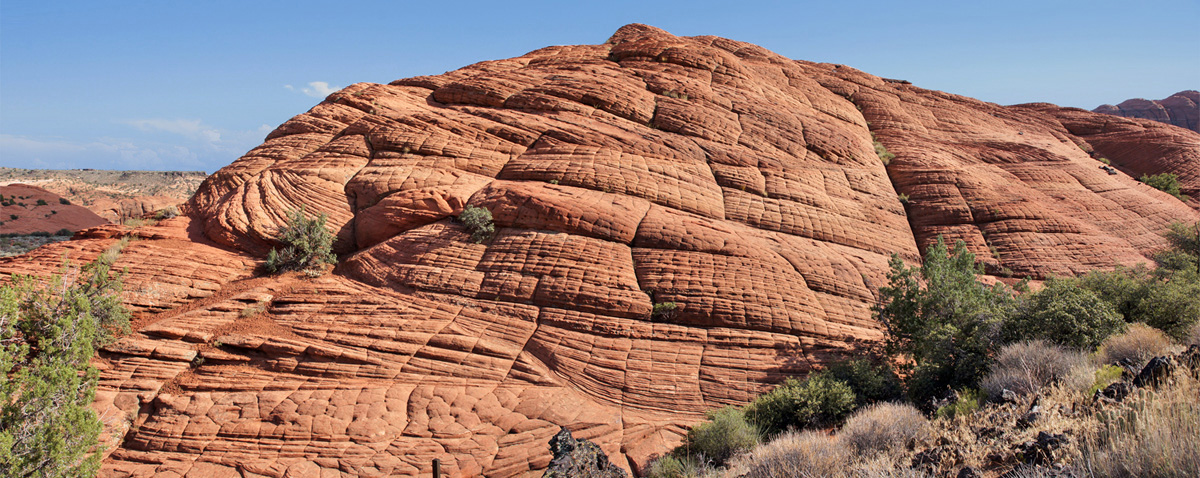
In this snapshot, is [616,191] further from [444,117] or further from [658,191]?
[444,117]

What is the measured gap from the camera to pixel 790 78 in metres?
30.9

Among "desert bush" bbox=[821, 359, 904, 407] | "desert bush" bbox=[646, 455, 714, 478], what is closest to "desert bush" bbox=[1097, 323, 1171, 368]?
"desert bush" bbox=[821, 359, 904, 407]

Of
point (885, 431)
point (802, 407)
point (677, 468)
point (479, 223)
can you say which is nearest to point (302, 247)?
point (479, 223)

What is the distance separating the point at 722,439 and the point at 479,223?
396 inches

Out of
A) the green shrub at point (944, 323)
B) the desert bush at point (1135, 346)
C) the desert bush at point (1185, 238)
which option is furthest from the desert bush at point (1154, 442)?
the desert bush at point (1185, 238)

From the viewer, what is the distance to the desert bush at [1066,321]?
1066 cm

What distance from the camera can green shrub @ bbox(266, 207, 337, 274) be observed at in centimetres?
1766

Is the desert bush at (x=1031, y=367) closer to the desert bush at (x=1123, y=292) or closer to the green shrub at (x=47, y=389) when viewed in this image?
the desert bush at (x=1123, y=292)

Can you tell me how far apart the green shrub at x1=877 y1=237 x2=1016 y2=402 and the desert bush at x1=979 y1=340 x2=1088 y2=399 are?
113cm

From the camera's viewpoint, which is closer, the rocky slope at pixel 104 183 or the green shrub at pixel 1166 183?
the green shrub at pixel 1166 183

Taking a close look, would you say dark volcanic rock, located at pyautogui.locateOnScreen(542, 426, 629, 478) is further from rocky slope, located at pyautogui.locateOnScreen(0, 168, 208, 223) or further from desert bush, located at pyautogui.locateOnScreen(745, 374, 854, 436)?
rocky slope, located at pyautogui.locateOnScreen(0, 168, 208, 223)

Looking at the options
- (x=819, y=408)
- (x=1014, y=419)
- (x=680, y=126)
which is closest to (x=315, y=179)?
(x=680, y=126)

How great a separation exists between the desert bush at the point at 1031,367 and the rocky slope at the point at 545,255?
4724 mm

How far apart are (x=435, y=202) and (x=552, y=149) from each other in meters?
4.97
